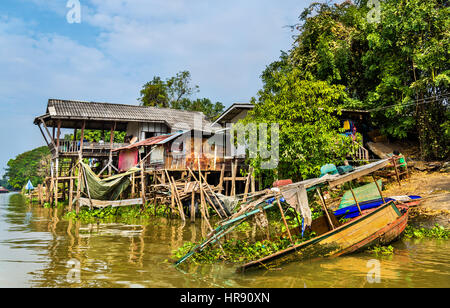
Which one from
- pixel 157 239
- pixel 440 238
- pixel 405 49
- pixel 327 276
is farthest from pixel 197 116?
pixel 327 276

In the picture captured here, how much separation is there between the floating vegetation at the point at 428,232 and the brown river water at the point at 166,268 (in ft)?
1.66

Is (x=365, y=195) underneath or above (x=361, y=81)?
underneath

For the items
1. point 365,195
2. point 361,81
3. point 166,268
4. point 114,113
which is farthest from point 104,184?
point 361,81

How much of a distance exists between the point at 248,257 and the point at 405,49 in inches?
577

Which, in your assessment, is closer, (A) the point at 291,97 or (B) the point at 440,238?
(B) the point at 440,238

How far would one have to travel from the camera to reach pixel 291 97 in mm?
15555

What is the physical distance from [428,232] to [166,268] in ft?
27.9

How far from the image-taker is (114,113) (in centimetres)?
2436

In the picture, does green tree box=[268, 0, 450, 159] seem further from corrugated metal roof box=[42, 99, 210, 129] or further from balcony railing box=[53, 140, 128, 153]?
balcony railing box=[53, 140, 128, 153]

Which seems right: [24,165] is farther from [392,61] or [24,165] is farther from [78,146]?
[392,61]

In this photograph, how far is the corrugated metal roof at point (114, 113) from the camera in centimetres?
2231

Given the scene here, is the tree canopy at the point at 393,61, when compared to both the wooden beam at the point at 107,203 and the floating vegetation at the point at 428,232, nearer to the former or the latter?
the floating vegetation at the point at 428,232
